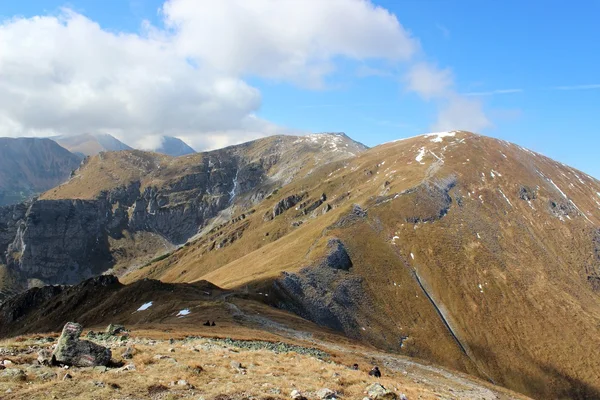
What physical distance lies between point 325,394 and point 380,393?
321 centimetres

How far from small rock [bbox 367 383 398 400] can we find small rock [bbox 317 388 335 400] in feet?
7.39

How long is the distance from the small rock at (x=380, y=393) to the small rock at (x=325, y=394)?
7.39 feet

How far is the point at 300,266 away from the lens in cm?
11844

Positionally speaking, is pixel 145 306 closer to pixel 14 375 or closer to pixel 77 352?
pixel 77 352

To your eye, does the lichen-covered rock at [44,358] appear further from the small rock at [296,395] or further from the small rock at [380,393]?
the small rock at [380,393]

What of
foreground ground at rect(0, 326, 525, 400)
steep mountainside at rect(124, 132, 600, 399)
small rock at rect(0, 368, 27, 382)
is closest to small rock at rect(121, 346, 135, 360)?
foreground ground at rect(0, 326, 525, 400)

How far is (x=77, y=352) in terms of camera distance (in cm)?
2189

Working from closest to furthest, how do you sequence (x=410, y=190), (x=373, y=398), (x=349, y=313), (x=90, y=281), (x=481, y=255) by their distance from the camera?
(x=373, y=398) → (x=90, y=281) → (x=349, y=313) → (x=481, y=255) → (x=410, y=190)

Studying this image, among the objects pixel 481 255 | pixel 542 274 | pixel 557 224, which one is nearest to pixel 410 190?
pixel 481 255

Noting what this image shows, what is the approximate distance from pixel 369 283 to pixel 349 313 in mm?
20370

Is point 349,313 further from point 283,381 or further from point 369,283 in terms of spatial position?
point 283,381

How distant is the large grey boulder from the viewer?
21641 millimetres

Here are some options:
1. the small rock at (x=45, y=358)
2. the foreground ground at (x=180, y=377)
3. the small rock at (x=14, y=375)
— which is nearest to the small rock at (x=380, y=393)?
the foreground ground at (x=180, y=377)

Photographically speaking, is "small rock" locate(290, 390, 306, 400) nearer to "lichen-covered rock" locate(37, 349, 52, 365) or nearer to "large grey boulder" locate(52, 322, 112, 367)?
"large grey boulder" locate(52, 322, 112, 367)
